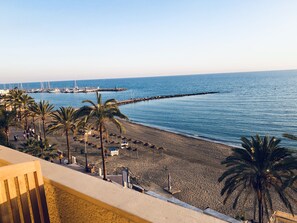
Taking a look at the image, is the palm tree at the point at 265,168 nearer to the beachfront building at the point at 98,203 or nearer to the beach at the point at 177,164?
the beach at the point at 177,164

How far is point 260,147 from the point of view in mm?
13711

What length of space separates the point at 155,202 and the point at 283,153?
13.4 meters

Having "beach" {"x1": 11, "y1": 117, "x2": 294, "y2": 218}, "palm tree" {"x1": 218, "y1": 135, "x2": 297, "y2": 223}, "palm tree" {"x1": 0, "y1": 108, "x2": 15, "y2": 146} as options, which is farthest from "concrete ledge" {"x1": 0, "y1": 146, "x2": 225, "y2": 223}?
"palm tree" {"x1": 0, "y1": 108, "x2": 15, "y2": 146}

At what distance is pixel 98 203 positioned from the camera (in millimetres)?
2059

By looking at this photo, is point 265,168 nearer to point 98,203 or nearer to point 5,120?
point 98,203

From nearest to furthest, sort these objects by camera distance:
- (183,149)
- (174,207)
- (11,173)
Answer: (174,207) < (11,173) < (183,149)

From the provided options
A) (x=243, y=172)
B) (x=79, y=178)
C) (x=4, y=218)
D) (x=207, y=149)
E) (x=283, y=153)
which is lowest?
(x=207, y=149)

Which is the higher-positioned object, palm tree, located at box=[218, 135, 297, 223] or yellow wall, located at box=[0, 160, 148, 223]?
yellow wall, located at box=[0, 160, 148, 223]

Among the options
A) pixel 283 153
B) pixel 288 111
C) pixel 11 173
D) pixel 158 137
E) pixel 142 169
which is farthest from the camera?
pixel 288 111

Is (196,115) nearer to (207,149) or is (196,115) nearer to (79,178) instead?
(207,149)

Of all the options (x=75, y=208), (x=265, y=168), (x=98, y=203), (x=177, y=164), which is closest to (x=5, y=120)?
(x=177, y=164)

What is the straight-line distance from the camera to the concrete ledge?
5.69 feet

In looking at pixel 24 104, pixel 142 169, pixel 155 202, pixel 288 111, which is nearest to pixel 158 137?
pixel 142 169

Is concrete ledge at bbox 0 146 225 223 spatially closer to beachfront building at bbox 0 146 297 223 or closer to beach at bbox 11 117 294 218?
beachfront building at bbox 0 146 297 223
